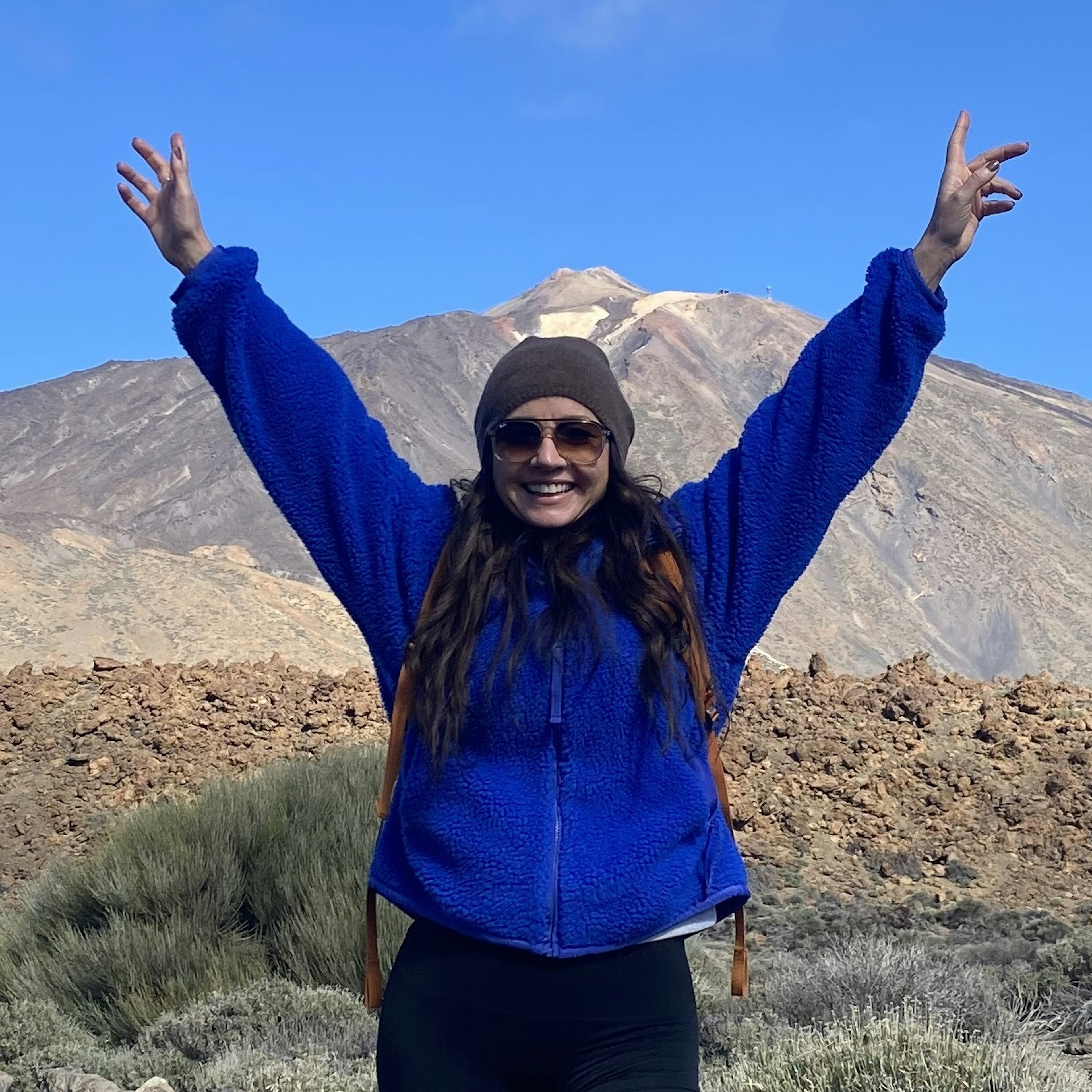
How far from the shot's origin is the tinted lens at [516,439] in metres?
2.36

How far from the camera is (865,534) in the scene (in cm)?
6388

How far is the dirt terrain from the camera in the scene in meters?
9.48

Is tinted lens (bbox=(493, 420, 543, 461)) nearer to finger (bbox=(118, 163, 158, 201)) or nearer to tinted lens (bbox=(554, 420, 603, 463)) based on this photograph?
tinted lens (bbox=(554, 420, 603, 463))

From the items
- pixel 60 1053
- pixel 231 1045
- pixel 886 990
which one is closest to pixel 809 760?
pixel 886 990

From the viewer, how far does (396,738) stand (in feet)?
7.45

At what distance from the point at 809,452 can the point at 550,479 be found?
431 mm

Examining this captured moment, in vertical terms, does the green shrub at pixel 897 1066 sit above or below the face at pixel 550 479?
below

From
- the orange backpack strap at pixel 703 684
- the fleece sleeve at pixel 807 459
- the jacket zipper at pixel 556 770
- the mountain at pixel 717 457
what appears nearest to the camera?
the jacket zipper at pixel 556 770

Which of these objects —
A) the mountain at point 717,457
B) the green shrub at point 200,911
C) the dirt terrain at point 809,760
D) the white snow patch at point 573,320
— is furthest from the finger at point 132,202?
the white snow patch at point 573,320

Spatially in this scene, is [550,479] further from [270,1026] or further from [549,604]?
[270,1026]

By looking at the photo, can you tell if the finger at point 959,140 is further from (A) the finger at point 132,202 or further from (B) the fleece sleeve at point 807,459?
(A) the finger at point 132,202

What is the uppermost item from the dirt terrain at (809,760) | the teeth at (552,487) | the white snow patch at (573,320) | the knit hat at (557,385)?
the white snow patch at (573,320)

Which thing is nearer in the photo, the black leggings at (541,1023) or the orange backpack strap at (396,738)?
the black leggings at (541,1023)

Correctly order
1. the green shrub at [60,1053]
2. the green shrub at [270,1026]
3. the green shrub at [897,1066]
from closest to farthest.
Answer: the green shrub at [897,1066] < the green shrub at [60,1053] < the green shrub at [270,1026]
